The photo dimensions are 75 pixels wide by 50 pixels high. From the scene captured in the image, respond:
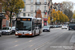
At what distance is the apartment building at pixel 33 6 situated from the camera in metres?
86.6

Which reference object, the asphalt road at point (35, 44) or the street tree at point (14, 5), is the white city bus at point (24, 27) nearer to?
the asphalt road at point (35, 44)

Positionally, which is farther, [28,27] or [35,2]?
[35,2]

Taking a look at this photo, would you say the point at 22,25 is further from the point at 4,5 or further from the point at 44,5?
the point at 44,5

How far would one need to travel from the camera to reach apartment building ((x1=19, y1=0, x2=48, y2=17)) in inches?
3410

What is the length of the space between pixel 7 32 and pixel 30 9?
50439 millimetres

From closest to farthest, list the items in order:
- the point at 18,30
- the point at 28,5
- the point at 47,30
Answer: the point at 18,30 → the point at 47,30 → the point at 28,5

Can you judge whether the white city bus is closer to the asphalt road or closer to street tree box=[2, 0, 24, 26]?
the asphalt road

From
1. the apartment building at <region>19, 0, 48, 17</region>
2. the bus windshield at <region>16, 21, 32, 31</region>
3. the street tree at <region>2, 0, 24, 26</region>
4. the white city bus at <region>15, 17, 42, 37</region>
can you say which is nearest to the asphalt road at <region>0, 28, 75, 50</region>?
the white city bus at <region>15, 17, 42, 37</region>

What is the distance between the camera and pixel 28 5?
86625 mm

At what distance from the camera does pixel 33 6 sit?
286ft

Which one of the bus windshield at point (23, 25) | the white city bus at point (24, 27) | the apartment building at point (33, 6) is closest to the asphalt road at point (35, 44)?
the white city bus at point (24, 27)

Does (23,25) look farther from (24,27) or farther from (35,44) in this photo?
(35,44)

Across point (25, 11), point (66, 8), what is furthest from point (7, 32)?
point (66, 8)

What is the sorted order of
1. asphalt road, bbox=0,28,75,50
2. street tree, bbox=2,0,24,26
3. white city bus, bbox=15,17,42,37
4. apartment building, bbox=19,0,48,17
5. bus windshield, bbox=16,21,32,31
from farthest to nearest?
apartment building, bbox=19,0,48,17 < street tree, bbox=2,0,24,26 < bus windshield, bbox=16,21,32,31 < white city bus, bbox=15,17,42,37 < asphalt road, bbox=0,28,75,50
